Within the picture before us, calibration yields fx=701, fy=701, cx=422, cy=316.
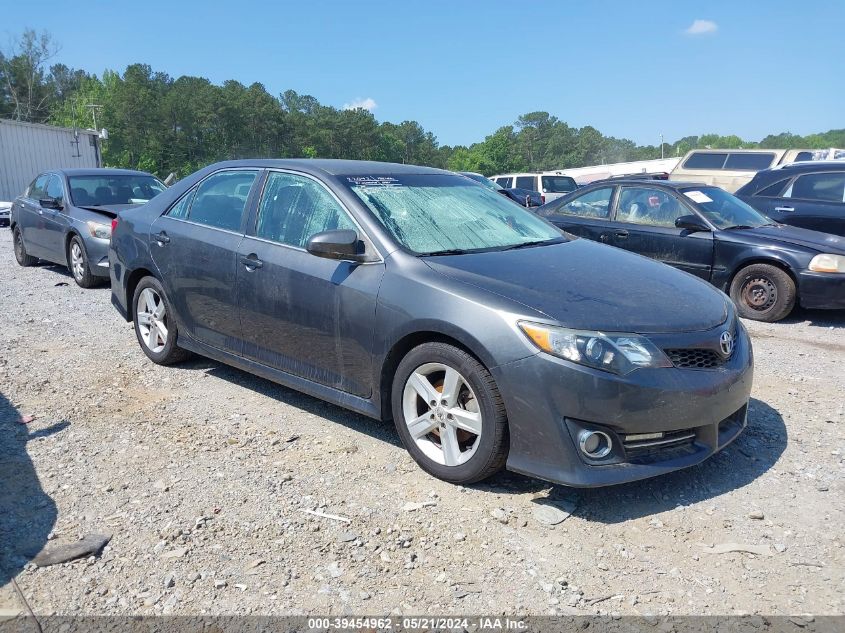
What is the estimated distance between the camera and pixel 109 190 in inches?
382

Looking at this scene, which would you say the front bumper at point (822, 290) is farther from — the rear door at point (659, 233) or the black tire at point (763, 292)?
the rear door at point (659, 233)

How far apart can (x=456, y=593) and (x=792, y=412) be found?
3.01m

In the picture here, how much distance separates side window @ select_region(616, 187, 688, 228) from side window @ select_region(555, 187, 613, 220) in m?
0.18

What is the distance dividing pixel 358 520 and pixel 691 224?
5.85 metres

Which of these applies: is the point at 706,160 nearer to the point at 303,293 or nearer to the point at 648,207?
the point at 648,207

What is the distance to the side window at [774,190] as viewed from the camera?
9273mm

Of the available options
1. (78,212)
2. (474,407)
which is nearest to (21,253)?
(78,212)

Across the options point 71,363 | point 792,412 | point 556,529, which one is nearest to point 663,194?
point 792,412

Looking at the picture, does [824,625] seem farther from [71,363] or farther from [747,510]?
[71,363]

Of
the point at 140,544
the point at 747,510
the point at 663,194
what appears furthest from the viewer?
the point at 663,194

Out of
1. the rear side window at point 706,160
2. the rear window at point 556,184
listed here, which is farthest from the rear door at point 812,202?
the rear window at point 556,184

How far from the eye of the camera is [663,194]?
8148mm

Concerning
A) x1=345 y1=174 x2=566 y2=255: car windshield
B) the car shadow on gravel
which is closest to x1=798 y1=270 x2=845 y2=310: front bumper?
x1=345 y1=174 x2=566 y2=255: car windshield

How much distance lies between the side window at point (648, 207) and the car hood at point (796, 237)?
0.67 metres
